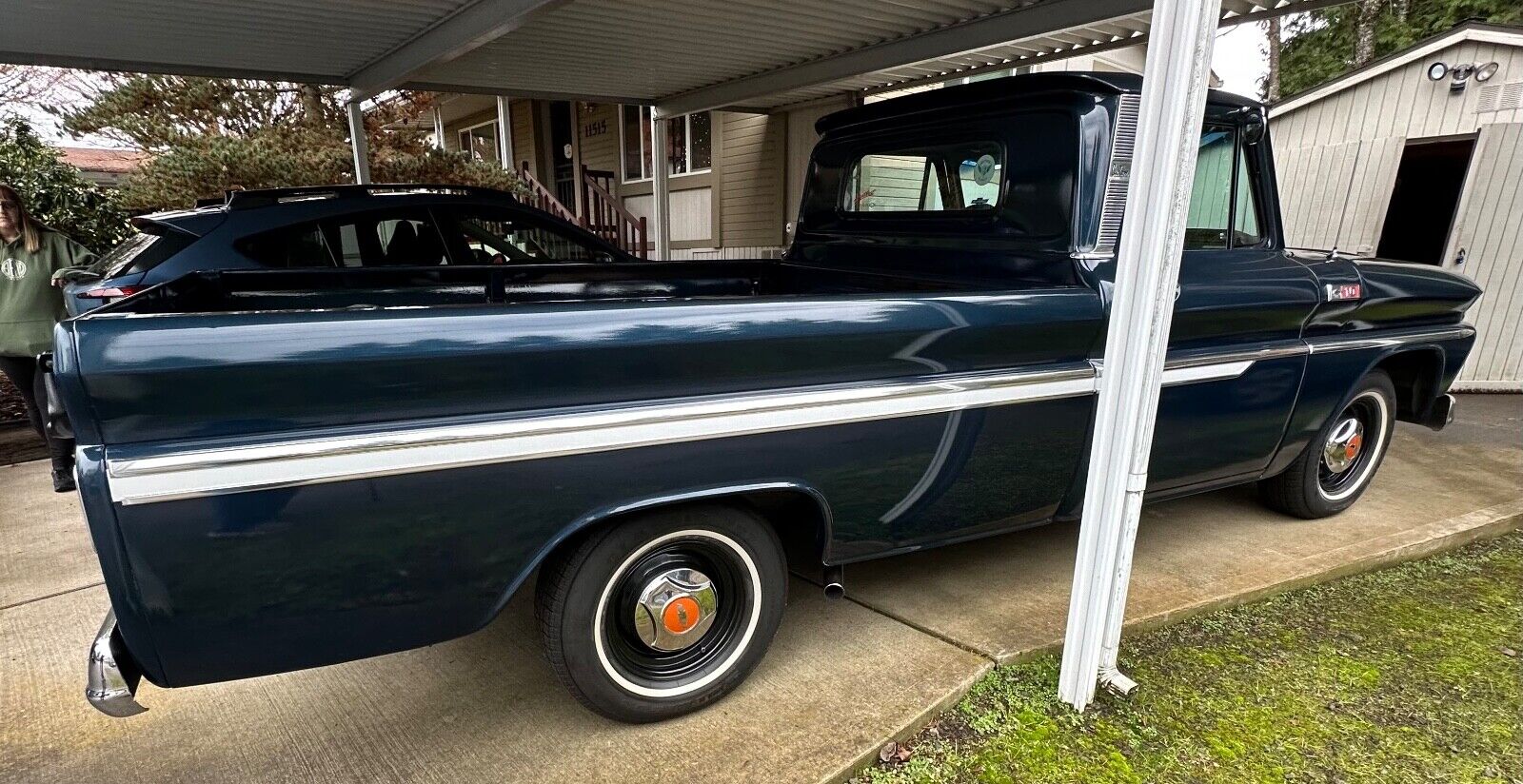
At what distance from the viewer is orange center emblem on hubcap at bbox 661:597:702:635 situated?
7.36ft

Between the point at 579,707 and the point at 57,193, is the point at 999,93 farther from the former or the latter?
the point at 57,193

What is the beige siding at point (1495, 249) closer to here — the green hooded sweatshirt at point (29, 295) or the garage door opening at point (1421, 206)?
the garage door opening at point (1421, 206)

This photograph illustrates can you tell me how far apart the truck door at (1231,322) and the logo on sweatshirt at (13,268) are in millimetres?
5918

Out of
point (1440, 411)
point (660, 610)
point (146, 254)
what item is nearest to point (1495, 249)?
point (1440, 411)

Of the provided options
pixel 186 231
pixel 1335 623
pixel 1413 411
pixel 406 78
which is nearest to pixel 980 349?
pixel 1335 623

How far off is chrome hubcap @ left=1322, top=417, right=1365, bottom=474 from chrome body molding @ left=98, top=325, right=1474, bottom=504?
2.09 m

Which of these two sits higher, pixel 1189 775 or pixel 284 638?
pixel 284 638

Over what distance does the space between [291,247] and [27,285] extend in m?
1.32

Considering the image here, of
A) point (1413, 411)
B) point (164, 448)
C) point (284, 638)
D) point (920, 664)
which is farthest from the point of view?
point (1413, 411)

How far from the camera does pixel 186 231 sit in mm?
4660

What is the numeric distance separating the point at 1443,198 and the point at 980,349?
9.35m

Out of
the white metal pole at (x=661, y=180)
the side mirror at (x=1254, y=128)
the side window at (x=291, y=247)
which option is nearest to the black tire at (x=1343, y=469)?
the side mirror at (x=1254, y=128)

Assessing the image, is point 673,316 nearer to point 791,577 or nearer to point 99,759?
point 791,577

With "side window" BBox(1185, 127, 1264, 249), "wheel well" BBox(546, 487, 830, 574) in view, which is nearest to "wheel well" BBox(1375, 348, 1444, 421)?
"side window" BBox(1185, 127, 1264, 249)
